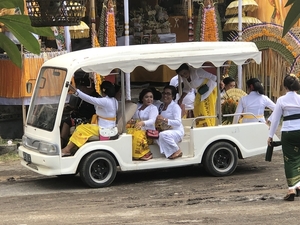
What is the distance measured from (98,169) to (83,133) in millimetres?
533

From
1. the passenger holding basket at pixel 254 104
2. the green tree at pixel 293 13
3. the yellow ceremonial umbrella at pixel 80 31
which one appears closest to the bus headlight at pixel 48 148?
the passenger holding basket at pixel 254 104

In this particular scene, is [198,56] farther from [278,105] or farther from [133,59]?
[278,105]

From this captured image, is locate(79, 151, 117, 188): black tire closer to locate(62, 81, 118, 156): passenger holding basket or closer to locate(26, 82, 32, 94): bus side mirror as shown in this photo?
locate(62, 81, 118, 156): passenger holding basket

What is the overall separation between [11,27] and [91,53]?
6592 mm

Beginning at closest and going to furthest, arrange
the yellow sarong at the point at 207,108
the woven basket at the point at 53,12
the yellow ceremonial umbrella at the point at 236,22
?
the woven basket at the point at 53,12 < the yellow sarong at the point at 207,108 < the yellow ceremonial umbrella at the point at 236,22

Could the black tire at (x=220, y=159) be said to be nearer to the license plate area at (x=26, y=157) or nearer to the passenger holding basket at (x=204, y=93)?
the passenger holding basket at (x=204, y=93)

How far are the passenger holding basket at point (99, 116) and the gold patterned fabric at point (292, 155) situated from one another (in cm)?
235

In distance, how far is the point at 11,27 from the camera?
1.75m

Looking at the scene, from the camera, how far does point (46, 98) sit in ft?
28.4

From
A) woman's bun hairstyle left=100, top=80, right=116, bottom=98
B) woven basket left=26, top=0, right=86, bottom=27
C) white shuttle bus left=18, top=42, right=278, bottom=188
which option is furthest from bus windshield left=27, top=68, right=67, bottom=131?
woven basket left=26, top=0, right=86, bottom=27

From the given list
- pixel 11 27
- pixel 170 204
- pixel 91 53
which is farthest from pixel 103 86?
pixel 11 27

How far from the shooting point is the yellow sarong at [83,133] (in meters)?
8.21

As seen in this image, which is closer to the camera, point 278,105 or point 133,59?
point 278,105

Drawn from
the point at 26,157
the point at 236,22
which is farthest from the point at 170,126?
the point at 236,22
